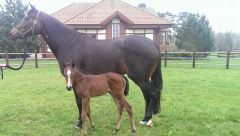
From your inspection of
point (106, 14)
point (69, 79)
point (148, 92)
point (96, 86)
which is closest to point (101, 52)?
point (96, 86)

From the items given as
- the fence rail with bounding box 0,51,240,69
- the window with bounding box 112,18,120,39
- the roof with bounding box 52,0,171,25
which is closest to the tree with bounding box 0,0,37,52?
the fence rail with bounding box 0,51,240,69

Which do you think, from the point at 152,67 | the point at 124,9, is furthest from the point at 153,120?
the point at 124,9

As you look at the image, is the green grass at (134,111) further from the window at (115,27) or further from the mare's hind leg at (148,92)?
the window at (115,27)

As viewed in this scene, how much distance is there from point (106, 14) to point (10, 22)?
855cm

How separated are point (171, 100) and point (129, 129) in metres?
2.60

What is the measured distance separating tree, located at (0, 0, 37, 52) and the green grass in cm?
1524

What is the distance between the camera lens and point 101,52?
16.9 ft

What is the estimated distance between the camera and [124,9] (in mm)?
27953

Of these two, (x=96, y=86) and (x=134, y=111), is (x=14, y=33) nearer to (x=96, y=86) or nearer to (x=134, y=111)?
(x=96, y=86)

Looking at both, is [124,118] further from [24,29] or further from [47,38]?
[24,29]

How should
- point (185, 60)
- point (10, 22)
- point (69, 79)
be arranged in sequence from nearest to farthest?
point (69, 79)
point (185, 60)
point (10, 22)

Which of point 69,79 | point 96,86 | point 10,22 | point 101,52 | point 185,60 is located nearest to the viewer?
point 69,79

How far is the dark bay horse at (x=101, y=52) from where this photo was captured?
16.8 ft

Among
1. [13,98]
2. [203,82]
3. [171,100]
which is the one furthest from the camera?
[203,82]
